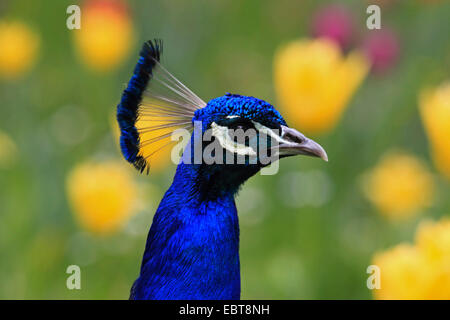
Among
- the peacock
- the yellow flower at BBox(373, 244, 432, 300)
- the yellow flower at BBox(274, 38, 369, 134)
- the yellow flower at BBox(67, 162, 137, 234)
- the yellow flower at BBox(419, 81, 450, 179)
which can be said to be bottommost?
the yellow flower at BBox(373, 244, 432, 300)

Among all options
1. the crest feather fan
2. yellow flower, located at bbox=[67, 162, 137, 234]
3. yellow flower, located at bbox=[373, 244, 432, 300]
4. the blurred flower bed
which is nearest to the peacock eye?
the crest feather fan

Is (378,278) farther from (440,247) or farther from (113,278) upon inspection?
(113,278)

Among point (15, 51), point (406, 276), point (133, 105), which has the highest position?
point (15, 51)

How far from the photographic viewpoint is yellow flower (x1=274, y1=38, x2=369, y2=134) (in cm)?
151

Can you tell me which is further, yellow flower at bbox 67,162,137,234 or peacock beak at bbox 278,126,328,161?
yellow flower at bbox 67,162,137,234

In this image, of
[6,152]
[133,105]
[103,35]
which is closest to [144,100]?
[133,105]

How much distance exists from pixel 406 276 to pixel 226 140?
1.01ft

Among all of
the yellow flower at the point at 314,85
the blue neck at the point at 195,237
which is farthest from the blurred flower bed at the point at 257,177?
the blue neck at the point at 195,237

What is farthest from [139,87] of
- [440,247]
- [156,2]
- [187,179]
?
[156,2]

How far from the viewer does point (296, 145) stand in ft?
3.15

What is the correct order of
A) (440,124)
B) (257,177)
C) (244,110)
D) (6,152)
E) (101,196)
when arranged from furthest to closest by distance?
(257,177) → (6,152) → (101,196) → (440,124) → (244,110)

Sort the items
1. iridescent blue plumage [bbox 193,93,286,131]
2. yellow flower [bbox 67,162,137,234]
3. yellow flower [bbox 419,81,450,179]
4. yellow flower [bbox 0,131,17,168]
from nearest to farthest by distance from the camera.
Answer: iridescent blue plumage [bbox 193,93,286,131], yellow flower [bbox 419,81,450,179], yellow flower [bbox 67,162,137,234], yellow flower [bbox 0,131,17,168]

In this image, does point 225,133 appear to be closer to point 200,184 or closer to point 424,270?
point 200,184

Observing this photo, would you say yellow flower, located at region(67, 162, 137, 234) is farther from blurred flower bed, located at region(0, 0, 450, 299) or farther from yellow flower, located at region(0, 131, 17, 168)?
yellow flower, located at region(0, 131, 17, 168)
